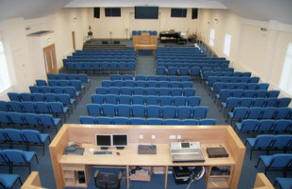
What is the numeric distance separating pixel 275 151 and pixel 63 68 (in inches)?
521

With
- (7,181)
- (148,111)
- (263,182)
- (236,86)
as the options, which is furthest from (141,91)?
(263,182)

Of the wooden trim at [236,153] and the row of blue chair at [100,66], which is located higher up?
the row of blue chair at [100,66]

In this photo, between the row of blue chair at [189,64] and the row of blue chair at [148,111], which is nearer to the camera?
the row of blue chair at [148,111]

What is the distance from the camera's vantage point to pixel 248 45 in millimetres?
13133

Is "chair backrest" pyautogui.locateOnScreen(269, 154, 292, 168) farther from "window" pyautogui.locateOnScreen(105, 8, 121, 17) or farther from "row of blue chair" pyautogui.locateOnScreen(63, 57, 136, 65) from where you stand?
"window" pyautogui.locateOnScreen(105, 8, 121, 17)

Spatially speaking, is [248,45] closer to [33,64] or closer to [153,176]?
[153,176]

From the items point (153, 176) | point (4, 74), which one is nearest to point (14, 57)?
point (4, 74)

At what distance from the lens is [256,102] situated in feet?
27.5

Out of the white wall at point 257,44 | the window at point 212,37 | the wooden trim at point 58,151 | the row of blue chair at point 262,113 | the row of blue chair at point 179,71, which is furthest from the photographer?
the window at point 212,37

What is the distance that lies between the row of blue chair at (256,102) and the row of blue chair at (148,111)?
52.2 inches

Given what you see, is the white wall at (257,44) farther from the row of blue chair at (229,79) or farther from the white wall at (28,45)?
the white wall at (28,45)

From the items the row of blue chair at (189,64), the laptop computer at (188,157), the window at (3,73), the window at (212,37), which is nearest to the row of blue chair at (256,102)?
the laptop computer at (188,157)

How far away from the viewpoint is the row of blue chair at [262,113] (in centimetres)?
754

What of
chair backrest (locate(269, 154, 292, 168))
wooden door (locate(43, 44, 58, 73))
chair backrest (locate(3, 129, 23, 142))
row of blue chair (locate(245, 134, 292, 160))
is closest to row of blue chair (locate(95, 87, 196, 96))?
chair backrest (locate(3, 129, 23, 142))
